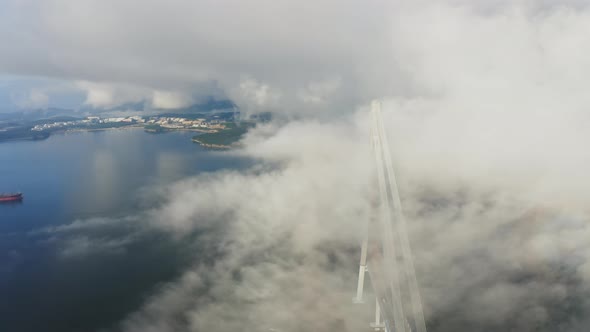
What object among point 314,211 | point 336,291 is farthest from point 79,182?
point 336,291

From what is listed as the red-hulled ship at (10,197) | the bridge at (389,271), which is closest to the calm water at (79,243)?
the red-hulled ship at (10,197)

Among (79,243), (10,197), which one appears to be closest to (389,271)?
(79,243)

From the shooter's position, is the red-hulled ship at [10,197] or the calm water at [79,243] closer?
the calm water at [79,243]

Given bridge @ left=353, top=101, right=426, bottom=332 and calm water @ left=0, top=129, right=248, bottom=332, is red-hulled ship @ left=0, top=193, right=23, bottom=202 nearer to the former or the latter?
calm water @ left=0, top=129, right=248, bottom=332

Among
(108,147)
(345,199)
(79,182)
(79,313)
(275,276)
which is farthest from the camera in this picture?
(108,147)

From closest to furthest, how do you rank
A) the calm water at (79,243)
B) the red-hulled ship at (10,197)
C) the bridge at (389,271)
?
1. the bridge at (389,271)
2. the calm water at (79,243)
3. the red-hulled ship at (10,197)

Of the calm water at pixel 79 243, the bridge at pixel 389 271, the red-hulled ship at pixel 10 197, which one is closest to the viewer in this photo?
the bridge at pixel 389 271

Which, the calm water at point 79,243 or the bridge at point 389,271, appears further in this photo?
the calm water at point 79,243

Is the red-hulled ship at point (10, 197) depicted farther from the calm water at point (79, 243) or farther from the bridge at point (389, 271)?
the bridge at point (389, 271)

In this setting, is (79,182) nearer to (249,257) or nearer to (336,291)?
(249,257)
